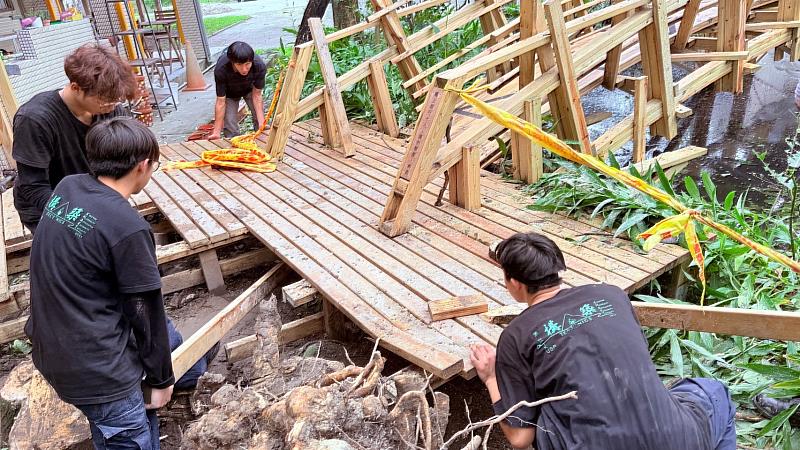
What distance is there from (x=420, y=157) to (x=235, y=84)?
347 cm

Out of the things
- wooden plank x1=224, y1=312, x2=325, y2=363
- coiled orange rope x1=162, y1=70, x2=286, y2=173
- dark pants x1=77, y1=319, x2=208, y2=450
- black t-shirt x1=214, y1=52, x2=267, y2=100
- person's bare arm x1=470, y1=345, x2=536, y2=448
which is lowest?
wooden plank x1=224, y1=312, x2=325, y2=363

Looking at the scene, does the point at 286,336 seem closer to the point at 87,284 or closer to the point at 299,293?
the point at 299,293

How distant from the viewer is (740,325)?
8.51ft

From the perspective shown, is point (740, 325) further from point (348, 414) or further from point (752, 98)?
point (752, 98)

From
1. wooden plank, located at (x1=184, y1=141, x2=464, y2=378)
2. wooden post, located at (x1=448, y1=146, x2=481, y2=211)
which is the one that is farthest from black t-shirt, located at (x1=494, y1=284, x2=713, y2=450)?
wooden post, located at (x1=448, y1=146, x2=481, y2=211)

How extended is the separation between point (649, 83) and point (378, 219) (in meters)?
2.97

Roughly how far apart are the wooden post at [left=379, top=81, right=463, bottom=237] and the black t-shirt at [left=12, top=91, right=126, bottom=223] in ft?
6.53

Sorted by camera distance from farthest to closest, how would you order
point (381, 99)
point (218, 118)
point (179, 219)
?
point (218, 118)
point (381, 99)
point (179, 219)

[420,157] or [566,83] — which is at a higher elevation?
[566,83]

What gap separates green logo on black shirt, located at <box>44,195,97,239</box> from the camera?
1.91 meters

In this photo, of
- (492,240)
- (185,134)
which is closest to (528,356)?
(492,240)

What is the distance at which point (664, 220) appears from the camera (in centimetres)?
327

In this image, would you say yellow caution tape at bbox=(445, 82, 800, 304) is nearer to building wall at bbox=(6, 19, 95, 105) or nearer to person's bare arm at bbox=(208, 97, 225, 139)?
person's bare arm at bbox=(208, 97, 225, 139)

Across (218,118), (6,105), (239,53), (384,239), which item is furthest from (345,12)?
(384,239)
